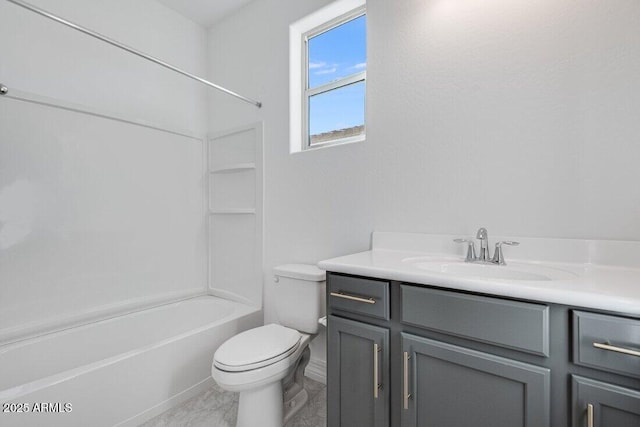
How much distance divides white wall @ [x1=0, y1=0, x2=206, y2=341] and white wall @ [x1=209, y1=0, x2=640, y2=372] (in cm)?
111

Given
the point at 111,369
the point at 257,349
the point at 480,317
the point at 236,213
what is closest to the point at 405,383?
the point at 480,317

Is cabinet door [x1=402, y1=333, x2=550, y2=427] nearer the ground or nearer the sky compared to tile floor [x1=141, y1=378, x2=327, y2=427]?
nearer the sky

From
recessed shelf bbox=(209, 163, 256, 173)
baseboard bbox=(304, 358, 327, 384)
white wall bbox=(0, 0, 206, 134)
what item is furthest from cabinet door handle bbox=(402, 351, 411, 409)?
white wall bbox=(0, 0, 206, 134)

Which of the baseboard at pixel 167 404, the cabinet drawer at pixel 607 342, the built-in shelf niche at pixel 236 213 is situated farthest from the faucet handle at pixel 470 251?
the baseboard at pixel 167 404

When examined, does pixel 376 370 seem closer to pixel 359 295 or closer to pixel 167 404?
pixel 359 295

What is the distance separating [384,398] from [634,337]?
739 mm

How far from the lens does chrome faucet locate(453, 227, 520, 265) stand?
124 centimetres

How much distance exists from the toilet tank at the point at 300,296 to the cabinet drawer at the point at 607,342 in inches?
45.4

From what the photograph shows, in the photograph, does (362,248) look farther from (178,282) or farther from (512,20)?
(178,282)

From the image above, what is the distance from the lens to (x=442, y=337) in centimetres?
97

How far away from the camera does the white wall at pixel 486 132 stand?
1120mm

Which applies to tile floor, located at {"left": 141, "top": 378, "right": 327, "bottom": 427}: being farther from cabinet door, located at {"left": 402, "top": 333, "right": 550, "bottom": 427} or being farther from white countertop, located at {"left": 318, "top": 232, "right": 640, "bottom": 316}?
white countertop, located at {"left": 318, "top": 232, "right": 640, "bottom": 316}

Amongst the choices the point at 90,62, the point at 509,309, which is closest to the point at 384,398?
the point at 509,309

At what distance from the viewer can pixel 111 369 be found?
1472 mm
